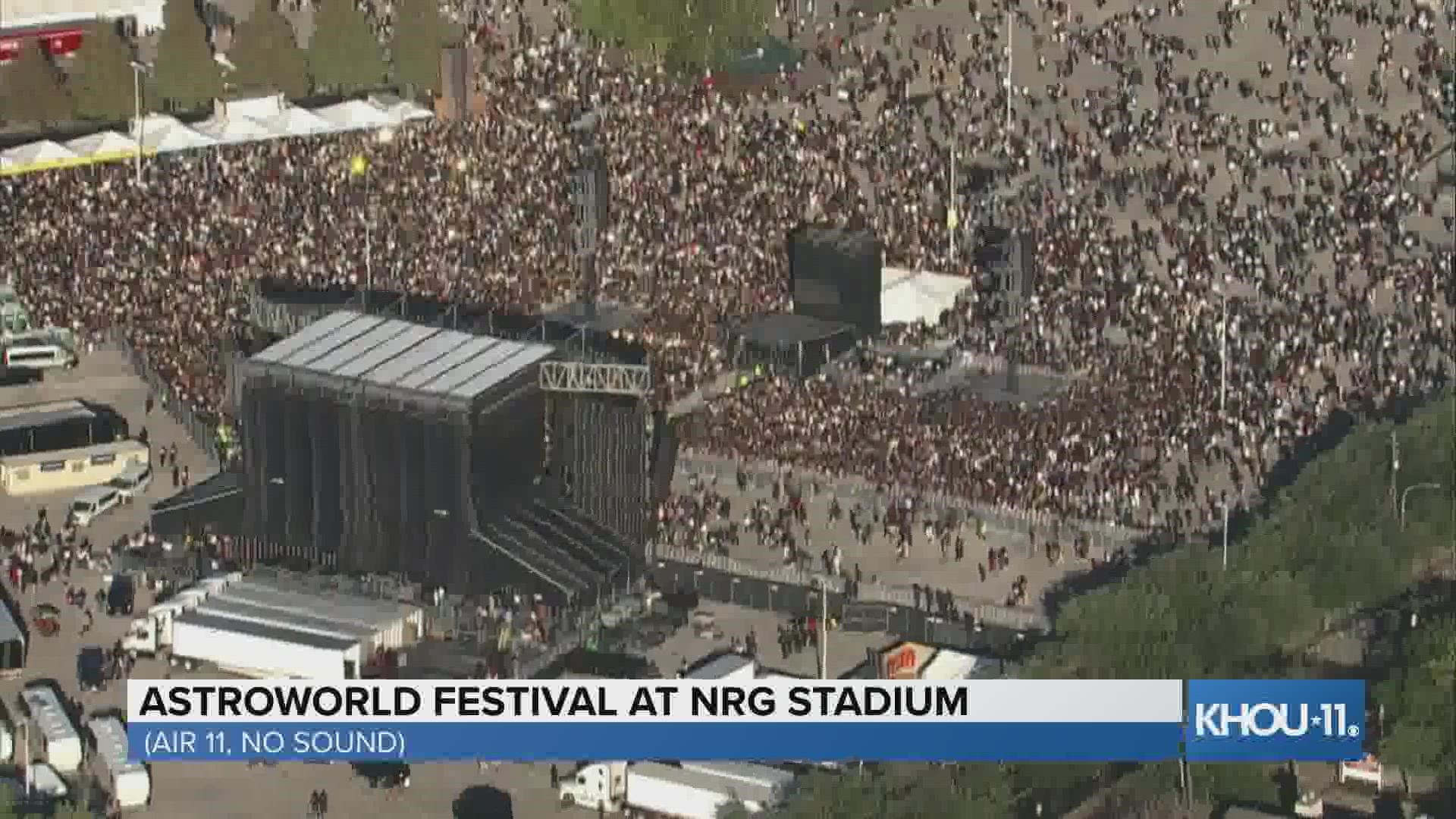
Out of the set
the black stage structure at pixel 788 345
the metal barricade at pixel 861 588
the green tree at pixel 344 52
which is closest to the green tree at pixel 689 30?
the green tree at pixel 344 52

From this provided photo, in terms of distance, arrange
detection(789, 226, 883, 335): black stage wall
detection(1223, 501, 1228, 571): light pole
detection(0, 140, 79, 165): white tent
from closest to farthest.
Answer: detection(1223, 501, 1228, 571): light pole, detection(789, 226, 883, 335): black stage wall, detection(0, 140, 79, 165): white tent

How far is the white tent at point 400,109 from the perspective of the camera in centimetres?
15800

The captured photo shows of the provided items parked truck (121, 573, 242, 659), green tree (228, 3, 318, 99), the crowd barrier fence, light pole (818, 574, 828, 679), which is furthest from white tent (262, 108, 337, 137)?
light pole (818, 574, 828, 679)

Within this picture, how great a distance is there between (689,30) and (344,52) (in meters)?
9.93

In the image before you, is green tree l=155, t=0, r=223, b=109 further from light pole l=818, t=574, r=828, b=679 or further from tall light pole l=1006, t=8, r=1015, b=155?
light pole l=818, t=574, r=828, b=679

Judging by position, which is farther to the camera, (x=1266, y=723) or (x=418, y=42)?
(x=418, y=42)

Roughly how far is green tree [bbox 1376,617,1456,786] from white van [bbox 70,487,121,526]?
3148 centimetres

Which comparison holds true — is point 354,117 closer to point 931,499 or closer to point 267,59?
point 267,59

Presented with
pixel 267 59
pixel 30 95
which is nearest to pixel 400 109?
pixel 267 59

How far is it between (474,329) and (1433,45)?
40.7 meters

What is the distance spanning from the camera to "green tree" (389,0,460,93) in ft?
530

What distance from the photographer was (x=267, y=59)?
162 m

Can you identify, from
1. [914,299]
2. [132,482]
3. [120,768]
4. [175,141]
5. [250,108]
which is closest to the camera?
[120,768]

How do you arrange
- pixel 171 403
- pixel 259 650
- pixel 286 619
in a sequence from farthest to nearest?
pixel 171 403 < pixel 286 619 < pixel 259 650
